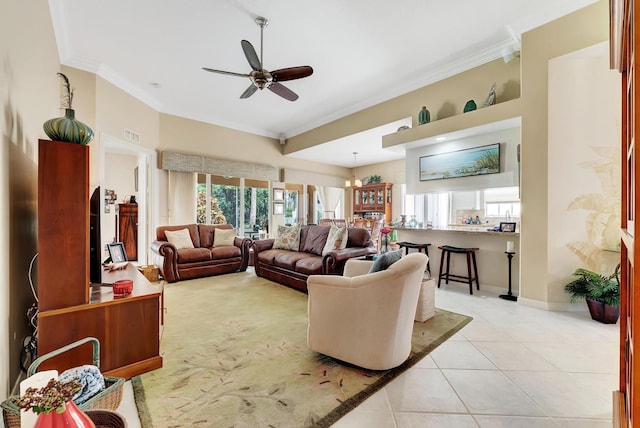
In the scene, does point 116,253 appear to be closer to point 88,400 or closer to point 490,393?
point 88,400

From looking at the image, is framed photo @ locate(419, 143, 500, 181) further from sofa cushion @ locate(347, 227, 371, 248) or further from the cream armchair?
the cream armchair

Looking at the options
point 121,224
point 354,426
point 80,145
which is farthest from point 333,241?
point 121,224

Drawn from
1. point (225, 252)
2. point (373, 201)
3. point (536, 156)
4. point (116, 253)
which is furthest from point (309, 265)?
point (373, 201)

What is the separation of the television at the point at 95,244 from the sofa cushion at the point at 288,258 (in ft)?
7.52

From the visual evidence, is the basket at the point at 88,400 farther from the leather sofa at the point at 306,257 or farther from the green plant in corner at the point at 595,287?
the green plant in corner at the point at 595,287

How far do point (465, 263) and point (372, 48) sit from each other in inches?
132

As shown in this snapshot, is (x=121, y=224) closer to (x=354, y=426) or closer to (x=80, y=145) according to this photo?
(x=80, y=145)

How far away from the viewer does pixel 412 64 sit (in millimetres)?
3846

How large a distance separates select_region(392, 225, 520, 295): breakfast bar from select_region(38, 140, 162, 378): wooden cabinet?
4.07 m

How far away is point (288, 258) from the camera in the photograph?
4098 mm

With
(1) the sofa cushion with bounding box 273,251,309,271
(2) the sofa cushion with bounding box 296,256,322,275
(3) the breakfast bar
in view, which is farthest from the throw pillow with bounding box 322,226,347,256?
(3) the breakfast bar

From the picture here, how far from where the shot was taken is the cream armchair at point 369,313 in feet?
5.71

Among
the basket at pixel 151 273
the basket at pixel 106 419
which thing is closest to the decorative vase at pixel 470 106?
the basket at pixel 106 419

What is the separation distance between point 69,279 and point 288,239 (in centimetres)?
321
